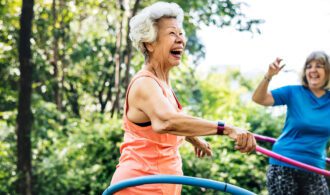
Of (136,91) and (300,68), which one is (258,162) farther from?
(136,91)

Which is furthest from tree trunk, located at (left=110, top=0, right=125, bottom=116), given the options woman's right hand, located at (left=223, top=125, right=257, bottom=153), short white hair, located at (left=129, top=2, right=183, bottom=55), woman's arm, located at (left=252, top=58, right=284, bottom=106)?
woman's right hand, located at (left=223, top=125, right=257, bottom=153)

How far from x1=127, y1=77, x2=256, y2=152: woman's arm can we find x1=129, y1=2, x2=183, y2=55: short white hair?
0.26 metres

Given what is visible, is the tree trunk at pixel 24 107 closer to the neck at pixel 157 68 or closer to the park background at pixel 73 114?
the park background at pixel 73 114

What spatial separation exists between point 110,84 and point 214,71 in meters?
17.2

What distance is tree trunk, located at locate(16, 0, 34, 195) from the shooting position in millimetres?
6879

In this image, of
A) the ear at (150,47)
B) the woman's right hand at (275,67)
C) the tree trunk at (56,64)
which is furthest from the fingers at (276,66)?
the tree trunk at (56,64)

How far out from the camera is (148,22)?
2.88 metres

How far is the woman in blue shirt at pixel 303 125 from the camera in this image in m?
4.14

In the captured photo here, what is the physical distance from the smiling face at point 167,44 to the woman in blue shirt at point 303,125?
131cm

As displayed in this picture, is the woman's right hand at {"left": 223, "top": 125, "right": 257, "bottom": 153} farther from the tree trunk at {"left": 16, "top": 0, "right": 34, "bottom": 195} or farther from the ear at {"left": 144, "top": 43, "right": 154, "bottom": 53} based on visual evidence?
the tree trunk at {"left": 16, "top": 0, "right": 34, "bottom": 195}

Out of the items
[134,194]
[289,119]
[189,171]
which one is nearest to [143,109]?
[134,194]

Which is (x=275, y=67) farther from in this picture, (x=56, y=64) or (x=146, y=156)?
(x=56, y=64)

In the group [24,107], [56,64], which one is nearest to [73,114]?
[56,64]

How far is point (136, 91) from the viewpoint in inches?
107
